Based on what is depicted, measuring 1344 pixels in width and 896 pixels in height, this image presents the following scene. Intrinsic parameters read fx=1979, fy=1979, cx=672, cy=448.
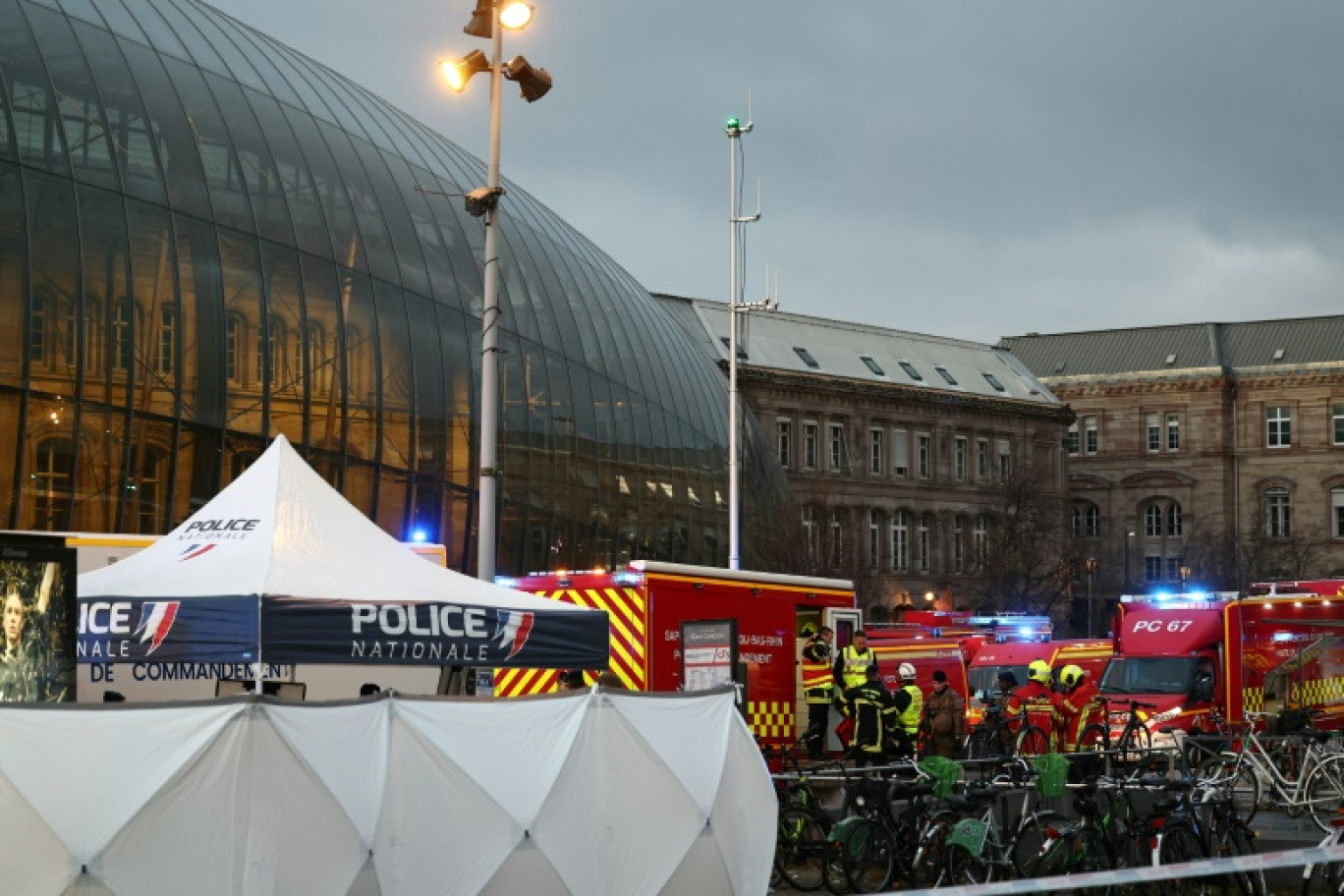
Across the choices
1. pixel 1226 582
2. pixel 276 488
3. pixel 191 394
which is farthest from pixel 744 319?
pixel 276 488

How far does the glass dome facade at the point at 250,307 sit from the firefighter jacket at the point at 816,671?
929 cm

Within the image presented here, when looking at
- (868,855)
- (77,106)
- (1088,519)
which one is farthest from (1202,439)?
(868,855)

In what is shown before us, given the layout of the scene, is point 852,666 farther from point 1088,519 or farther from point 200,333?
point 1088,519

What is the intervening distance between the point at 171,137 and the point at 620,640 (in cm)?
1431

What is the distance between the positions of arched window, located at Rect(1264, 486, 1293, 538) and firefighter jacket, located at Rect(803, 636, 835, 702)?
344ft

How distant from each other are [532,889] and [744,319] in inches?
3326

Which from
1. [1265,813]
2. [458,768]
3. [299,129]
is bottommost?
[1265,813]

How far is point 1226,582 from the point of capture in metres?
107

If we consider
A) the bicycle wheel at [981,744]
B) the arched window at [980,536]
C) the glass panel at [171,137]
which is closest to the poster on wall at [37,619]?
the bicycle wheel at [981,744]

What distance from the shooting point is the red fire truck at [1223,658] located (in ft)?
98.9

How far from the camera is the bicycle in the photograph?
22.1 m

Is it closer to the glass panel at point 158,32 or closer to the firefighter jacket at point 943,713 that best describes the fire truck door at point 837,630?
the firefighter jacket at point 943,713

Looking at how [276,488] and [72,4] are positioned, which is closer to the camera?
[276,488]

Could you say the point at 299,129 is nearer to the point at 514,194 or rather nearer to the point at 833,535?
the point at 514,194
